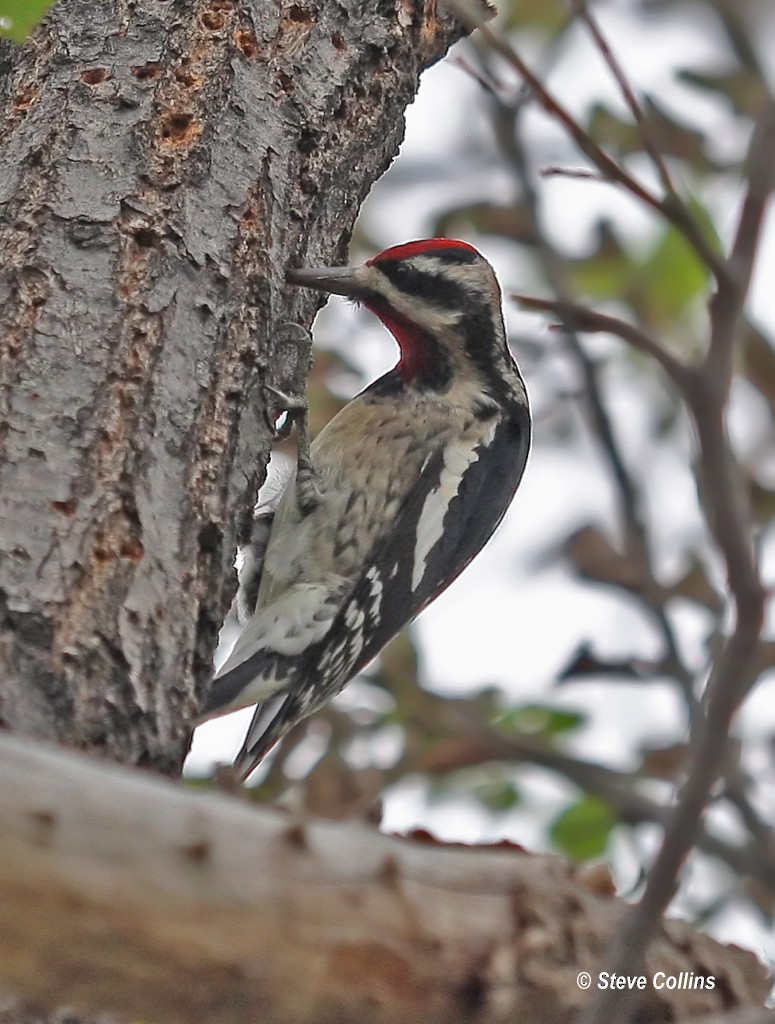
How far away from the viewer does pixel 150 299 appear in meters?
2.11

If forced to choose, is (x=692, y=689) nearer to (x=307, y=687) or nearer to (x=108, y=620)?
(x=307, y=687)

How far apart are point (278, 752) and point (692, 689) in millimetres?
→ 1649

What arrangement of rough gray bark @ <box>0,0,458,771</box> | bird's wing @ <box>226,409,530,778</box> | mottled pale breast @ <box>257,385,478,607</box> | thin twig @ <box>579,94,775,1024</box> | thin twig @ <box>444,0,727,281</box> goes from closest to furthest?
thin twig @ <box>579,94,775,1024</box>
thin twig @ <box>444,0,727,281</box>
rough gray bark @ <box>0,0,458,771</box>
bird's wing @ <box>226,409,530,778</box>
mottled pale breast @ <box>257,385,478,607</box>

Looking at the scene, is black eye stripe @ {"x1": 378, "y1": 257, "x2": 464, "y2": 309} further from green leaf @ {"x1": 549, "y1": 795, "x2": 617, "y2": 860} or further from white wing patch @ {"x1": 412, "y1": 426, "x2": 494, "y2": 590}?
green leaf @ {"x1": 549, "y1": 795, "x2": 617, "y2": 860}

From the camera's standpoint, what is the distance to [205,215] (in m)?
2.22

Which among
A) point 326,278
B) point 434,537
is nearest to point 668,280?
point 434,537

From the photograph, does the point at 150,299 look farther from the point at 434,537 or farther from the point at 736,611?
the point at 736,611

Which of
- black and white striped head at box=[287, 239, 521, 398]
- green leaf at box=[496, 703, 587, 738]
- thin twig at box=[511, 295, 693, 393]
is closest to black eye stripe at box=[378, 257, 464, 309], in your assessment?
black and white striped head at box=[287, 239, 521, 398]

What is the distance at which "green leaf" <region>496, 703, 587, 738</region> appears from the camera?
3.71 meters

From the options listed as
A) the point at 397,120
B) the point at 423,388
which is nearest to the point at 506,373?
the point at 423,388

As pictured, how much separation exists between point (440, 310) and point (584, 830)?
1.39 metres

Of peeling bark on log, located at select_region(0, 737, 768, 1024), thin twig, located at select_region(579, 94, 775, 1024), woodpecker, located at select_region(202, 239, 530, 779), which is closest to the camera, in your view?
thin twig, located at select_region(579, 94, 775, 1024)

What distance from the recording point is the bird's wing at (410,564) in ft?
9.36

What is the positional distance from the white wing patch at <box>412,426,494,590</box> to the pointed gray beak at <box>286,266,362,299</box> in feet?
1.55
